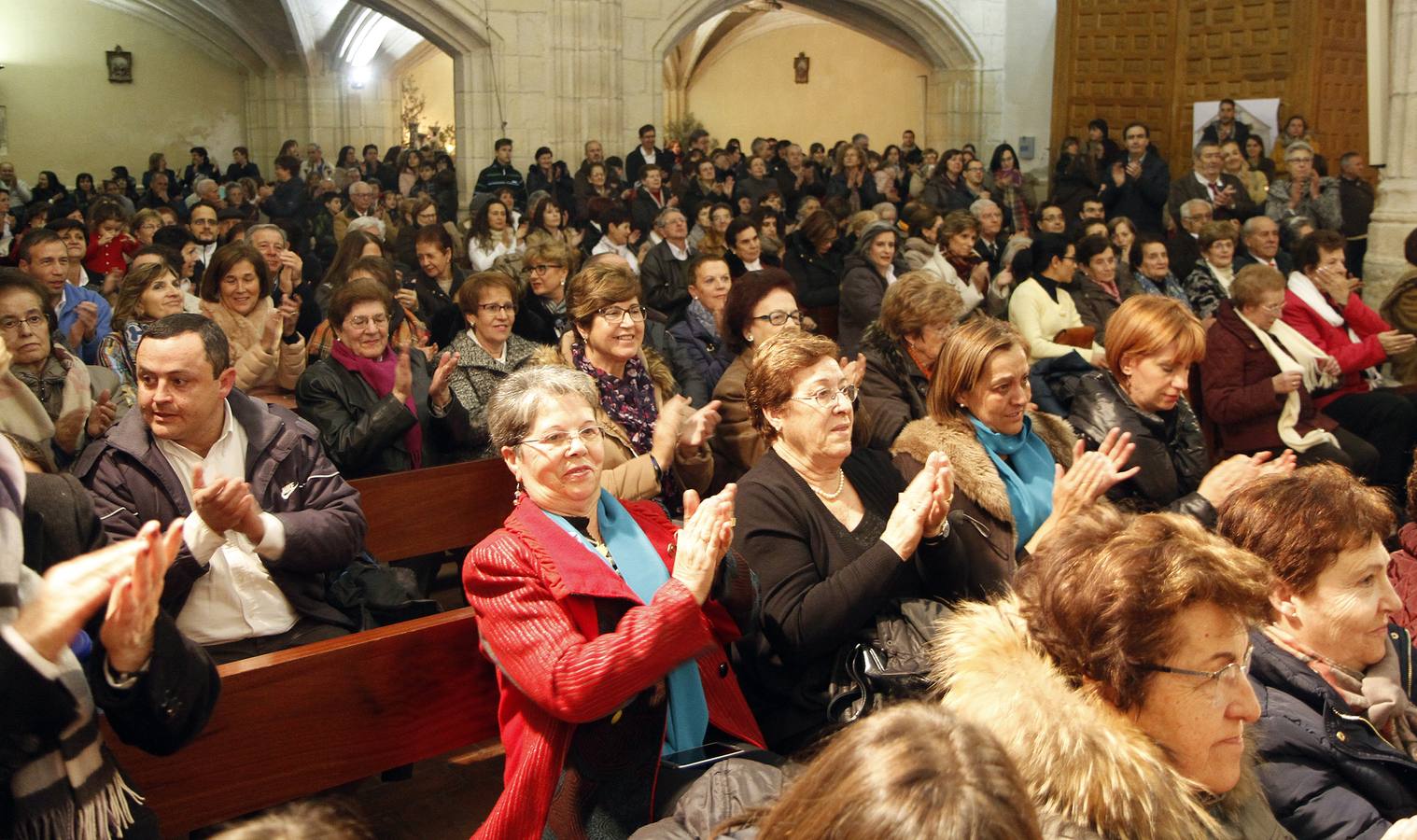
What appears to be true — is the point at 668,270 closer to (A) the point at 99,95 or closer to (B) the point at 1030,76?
(B) the point at 1030,76

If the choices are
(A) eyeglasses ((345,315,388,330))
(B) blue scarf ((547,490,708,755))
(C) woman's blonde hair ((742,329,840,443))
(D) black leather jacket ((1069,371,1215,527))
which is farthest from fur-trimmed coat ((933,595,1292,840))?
(A) eyeglasses ((345,315,388,330))

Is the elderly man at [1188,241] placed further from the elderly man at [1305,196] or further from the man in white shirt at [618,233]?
the man in white shirt at [618,233]

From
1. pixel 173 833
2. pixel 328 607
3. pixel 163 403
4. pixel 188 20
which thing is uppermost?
pixel 188 20

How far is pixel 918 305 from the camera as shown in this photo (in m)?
4.08

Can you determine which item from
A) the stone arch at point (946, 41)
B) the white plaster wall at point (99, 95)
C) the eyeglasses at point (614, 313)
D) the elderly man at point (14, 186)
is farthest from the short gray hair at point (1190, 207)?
the white plaster wall at point (99, 95)

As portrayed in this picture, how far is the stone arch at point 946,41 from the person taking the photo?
14.9 meters

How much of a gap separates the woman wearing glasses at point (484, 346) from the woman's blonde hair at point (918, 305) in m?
1.20

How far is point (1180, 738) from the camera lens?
5.58ft

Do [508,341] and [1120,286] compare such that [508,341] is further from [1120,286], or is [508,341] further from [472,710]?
[1120,286]

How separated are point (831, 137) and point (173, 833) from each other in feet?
66.5

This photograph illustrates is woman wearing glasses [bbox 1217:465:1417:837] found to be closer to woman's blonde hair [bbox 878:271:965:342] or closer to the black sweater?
the black sweater

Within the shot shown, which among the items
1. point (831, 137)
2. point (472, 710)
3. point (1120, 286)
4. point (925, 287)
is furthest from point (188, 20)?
point (472, 710)

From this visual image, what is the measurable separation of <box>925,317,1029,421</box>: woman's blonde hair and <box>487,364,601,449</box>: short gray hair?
983 millimetres

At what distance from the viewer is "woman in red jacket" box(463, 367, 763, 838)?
80.4 inches
